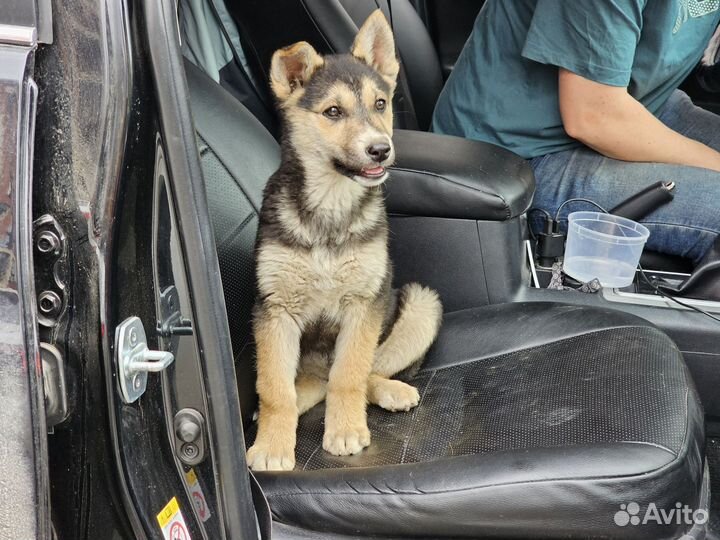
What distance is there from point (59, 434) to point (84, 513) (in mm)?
108

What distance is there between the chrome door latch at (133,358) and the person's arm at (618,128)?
6.20 ft

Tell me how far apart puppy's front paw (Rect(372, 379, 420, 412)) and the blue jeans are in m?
1.07

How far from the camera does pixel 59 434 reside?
3.11 feet

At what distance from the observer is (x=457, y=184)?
2.11m

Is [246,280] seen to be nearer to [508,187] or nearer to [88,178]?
[508,187]

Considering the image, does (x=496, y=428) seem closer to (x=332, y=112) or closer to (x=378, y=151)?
(x=378, y=151)

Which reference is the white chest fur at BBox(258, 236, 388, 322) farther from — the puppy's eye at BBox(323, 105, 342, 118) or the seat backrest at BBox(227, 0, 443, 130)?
the seat backrest at BBox(227, 0, 443, 130)

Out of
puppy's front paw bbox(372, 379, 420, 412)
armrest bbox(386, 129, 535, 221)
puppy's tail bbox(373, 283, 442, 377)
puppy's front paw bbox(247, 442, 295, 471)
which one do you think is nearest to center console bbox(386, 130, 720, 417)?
armrest bbox(386, 129, 535, 221)

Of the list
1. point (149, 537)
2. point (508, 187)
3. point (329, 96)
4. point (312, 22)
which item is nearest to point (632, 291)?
point (508, 187)

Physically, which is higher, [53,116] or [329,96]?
[53,116]

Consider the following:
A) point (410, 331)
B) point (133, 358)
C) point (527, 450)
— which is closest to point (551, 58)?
point (410, 331)

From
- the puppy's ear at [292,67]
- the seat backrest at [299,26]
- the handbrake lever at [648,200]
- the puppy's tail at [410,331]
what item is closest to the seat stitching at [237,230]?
the puppy's ear at [292,67]

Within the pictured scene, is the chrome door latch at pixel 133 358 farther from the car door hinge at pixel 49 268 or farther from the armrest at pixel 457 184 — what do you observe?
the armrest at pixel 457 184

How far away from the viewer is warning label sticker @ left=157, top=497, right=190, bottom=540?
1.01 m
